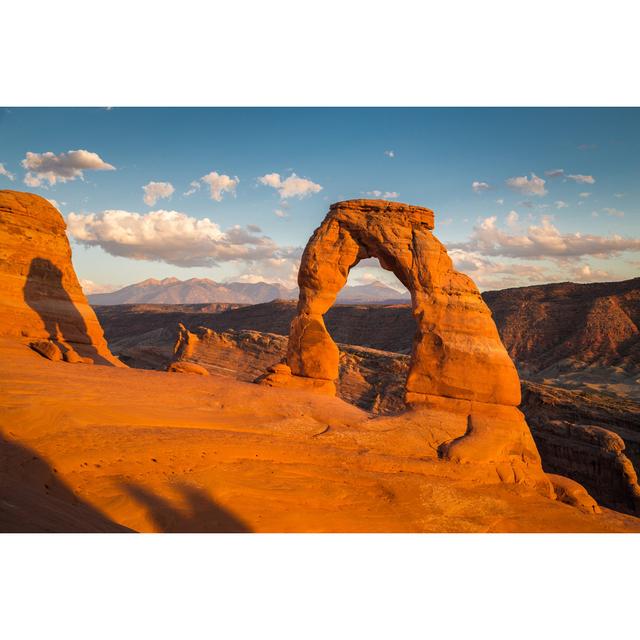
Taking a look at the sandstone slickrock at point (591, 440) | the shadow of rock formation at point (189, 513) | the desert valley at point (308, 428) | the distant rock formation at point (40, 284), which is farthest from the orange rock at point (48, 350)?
the sandstone slickrock at point (591, 440)

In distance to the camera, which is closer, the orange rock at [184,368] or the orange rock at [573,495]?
the orange rock at [573,495]

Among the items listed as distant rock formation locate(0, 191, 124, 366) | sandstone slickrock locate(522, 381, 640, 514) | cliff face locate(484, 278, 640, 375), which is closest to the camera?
sandstone slickrock locate(522, 381, 640, 514)

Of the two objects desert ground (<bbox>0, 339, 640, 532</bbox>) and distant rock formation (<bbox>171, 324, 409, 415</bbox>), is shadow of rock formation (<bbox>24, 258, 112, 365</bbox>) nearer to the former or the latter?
desert ground (<bbox>0, 339, 640, 532</bbox>)

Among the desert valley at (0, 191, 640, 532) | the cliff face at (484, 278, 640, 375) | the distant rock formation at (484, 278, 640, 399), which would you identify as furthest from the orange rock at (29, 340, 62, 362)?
the cliff face at (484, 278, 640, 375)

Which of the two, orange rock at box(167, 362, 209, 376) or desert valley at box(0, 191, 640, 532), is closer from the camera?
desert valley at box(0, 191, 640, 532)

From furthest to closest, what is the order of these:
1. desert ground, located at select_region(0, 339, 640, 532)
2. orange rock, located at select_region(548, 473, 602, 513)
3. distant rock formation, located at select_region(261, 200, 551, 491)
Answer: distant rock formation, located at select_region(261, 200, 551, 491) → orange rock, located at select_region(548, 473, 602, 513) → desert ground, located at select_region(0, 339, 640, 532)

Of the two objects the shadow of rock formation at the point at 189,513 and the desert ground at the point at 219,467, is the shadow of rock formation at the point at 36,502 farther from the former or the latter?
the shadow of rock formation at the point at 189,513

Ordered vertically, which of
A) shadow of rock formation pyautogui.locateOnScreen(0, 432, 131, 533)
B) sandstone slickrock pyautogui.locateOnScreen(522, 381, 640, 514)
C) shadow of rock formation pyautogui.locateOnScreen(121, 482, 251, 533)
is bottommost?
sandstone slickrock pyautogui.locateOnScreen(522, 381, 640, 514)

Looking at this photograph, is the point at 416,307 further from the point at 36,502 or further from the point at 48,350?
the point at 48,350
